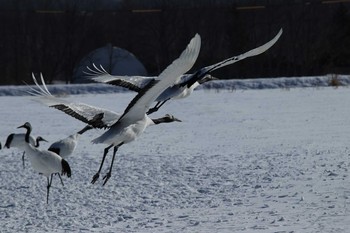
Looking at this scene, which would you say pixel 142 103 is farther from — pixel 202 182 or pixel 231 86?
pixel 231 86

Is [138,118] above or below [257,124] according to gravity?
above

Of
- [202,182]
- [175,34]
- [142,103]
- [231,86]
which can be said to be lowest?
[231,86]

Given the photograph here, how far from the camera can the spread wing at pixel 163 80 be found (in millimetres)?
4695

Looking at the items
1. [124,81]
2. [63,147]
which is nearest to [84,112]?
[124,81]

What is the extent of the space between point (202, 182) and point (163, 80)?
14.9 feet

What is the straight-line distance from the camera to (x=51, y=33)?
39.5m

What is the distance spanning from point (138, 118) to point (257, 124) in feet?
30.5

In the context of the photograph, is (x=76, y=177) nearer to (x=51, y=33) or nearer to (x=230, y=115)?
(x=230, y=115)

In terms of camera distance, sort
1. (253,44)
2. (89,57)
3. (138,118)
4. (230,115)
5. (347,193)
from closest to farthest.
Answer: (138,118), (347,193), (230,115), (89,57), (253,44)

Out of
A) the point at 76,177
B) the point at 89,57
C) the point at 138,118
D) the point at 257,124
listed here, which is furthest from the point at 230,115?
the point at 89,57

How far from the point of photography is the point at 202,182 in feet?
30.8

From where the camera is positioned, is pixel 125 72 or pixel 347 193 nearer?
pixel 347 193

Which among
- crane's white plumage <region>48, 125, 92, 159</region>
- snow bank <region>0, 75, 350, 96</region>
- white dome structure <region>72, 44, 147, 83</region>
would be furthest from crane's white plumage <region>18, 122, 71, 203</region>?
white dome structure <region>72, 44, 147, 83</region>

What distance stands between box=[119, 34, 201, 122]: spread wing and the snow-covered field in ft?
7.24
